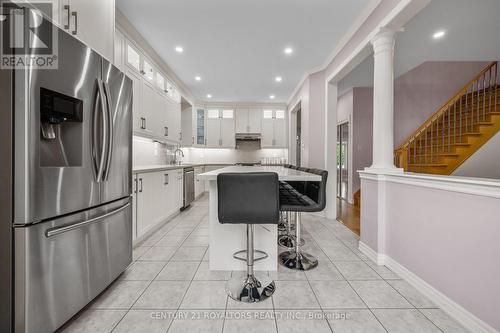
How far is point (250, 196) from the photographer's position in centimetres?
149

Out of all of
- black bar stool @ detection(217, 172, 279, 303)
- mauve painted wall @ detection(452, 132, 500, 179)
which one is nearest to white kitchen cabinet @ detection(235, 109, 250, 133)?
mauve painted wall @ detection(452, 132, 500, 179)

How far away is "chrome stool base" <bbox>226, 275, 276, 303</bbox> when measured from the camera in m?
1.63

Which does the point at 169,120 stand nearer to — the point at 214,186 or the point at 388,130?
the point at 214,186

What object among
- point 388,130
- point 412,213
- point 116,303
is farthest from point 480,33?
point 116,303

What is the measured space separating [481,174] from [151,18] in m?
5.75

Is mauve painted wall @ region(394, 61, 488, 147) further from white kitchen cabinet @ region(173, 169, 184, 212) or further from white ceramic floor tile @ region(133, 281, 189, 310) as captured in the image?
white ceramic floor tile @ region(133, 281, 189, 310)

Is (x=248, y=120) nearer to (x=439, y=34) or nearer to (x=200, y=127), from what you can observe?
(x=200, y=127)

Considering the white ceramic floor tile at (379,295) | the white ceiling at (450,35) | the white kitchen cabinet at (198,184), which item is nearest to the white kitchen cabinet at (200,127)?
the white kitchen cabinet at (198,184)

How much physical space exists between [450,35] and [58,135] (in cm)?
488

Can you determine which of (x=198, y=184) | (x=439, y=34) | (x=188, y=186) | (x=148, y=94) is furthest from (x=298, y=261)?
(x=198, y=184)

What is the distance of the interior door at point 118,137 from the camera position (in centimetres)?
165

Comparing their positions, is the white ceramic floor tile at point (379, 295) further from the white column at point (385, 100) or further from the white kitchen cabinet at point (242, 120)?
the white kitchen cabinet at point (242, 120)

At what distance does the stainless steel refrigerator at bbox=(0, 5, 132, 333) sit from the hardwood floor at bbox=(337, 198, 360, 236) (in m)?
3.15

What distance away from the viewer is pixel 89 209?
1.47 meters
